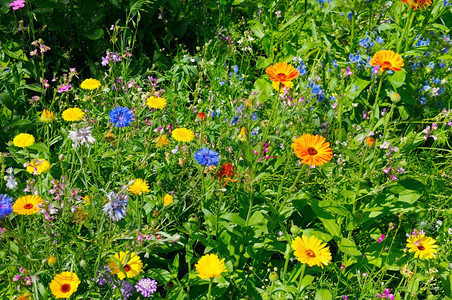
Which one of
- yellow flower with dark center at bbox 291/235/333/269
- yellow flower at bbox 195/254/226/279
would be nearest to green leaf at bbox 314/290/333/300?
yellow flower with dark center at bbox 291/235/333/269

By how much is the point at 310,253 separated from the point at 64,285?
2.77ft

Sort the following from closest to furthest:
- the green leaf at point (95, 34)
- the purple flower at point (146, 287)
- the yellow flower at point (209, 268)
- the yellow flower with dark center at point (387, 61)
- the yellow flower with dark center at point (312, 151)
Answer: the yellow flower at point (209, 268), the yellow flower with dark center at point (312, 151), the purple flower at point (146, 287), the yellow flower with dark center at point (387, 61), the green leaf at point (95, 34)

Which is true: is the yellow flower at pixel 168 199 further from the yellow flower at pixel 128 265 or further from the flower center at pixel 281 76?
the flower center at pixel 281 76

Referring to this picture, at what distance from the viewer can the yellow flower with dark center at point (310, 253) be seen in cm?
159

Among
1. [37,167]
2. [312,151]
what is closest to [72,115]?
[37,167]

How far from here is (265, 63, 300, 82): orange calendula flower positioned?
5.93ft

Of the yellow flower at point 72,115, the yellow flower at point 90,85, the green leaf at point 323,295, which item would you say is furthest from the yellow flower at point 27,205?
the green leaf at point 323,295

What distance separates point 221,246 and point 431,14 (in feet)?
6.17

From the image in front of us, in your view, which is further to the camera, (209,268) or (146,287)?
(146,287)

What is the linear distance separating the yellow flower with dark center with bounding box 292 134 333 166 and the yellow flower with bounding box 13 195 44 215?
0.94 metres

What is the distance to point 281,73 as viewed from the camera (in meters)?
1.84

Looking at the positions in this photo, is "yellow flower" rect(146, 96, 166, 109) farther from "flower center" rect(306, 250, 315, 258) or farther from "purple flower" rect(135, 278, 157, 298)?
"flower center" rect(306, 250, 315, 258)

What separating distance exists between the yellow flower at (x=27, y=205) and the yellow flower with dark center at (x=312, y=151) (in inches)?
37.0

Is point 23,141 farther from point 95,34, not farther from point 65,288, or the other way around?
point 95,34
